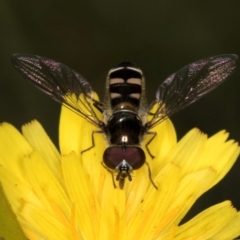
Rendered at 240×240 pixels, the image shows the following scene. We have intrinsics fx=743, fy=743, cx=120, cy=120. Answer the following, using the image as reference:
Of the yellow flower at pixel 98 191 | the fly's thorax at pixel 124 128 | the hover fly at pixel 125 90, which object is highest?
the hover fly at pixel 125 90

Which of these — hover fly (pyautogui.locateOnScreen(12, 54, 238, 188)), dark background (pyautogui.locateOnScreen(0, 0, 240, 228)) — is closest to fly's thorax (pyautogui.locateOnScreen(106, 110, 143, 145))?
hover fly (pyautogui.locateOnScreen(12, 54, 238, 188))

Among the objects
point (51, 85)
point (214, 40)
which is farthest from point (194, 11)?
point (51, 85)

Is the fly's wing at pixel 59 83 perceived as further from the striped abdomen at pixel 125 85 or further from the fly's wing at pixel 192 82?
the fly's wing at pixel 192 82

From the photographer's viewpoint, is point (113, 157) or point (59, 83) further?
point (59, 83)

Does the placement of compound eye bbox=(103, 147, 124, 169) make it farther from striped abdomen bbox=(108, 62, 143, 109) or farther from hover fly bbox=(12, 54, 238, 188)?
striped abdomen bbox=(108, 62, 143, 109)

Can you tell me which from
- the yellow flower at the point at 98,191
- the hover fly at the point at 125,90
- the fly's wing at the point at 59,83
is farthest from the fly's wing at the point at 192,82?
the fly's wing at the point at 59,83

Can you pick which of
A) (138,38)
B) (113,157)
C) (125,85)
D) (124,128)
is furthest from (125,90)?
(138,38)

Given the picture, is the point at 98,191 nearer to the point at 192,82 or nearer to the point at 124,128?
the point at 124,128
